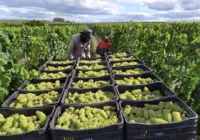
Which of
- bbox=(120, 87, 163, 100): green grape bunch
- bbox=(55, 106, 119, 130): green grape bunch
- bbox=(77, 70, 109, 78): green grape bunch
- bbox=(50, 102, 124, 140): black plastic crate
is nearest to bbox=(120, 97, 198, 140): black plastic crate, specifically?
bbox=(50, 102, 124, 140): black plastic crate

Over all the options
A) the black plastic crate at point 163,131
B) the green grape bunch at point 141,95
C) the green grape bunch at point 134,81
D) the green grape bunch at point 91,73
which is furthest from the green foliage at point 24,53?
the black plastic crate at point 163,131

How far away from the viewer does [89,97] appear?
4.14 meters

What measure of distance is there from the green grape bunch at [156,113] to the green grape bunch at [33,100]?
131 cm

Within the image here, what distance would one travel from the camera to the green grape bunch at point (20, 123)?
3170 mm

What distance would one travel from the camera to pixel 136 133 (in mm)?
3045

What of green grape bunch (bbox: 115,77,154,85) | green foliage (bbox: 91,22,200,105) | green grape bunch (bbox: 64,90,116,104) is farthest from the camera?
green grape bunch (bbox: 115,77,154,85)

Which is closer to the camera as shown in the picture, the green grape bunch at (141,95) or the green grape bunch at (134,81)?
the green grape bunch at (141,95)

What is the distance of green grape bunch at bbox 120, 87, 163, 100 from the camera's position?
413cm

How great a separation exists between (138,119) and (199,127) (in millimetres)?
2010

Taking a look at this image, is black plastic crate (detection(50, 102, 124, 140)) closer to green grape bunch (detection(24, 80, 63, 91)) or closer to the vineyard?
the vineyard

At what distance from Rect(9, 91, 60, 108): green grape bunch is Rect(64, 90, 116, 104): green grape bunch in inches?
10.7

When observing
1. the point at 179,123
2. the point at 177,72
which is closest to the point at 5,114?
the point at 179,123

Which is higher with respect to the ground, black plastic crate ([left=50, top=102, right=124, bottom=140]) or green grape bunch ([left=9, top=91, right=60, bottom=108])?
black plastic crate ([left=50, top=102, right=124, bottom=140])

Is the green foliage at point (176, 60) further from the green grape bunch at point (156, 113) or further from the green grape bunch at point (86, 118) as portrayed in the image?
the green grape bunch at point (86, 118)
